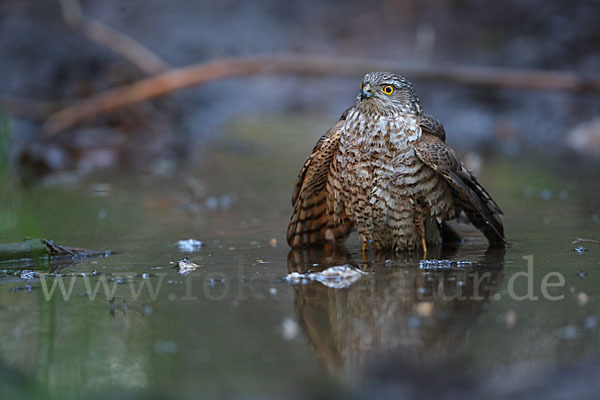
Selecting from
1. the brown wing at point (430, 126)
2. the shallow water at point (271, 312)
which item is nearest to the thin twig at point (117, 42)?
the shallow water at point (271, 312)

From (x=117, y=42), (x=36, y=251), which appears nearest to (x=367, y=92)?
(x=36, y=251)

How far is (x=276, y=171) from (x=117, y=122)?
3.16 metres

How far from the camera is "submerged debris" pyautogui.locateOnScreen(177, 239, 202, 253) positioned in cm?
440

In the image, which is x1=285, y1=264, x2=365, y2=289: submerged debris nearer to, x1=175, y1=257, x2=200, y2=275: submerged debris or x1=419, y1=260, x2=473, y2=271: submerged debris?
x1=419, y1=260, x2=473, y2=271: submerged debris

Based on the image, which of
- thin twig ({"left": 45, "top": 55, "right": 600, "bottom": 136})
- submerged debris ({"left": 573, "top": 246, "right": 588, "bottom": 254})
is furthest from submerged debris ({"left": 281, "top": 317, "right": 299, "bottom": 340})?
thin twig ({"left": 45, "top": 55, "right": 600, "bottom": 136})

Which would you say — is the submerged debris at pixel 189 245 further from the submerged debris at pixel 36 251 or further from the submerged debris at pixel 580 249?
the submerged debris at pixel 580 249

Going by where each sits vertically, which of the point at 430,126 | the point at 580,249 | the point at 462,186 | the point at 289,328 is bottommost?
the point at 289,328

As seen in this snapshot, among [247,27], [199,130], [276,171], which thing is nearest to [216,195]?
[276,171]

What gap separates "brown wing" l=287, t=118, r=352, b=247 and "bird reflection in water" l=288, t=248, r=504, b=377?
0.44 m

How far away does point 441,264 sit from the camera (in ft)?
12.7

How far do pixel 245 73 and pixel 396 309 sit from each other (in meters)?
6.33

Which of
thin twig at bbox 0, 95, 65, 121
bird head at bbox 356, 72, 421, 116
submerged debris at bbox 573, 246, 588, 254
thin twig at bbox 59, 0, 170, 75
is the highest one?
thin twig at bbox 59, 0, 170, 75

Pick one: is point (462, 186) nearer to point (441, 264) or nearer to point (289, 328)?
point (441, 264)

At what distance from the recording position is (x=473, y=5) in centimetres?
1334
